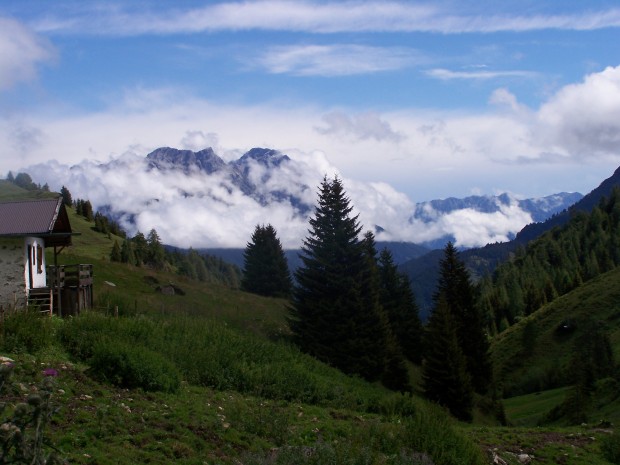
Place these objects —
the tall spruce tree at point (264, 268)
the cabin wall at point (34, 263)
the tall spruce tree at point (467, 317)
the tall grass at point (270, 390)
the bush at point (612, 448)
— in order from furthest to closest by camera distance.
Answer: the tall spruce tree at point (264, 268)
the tall spruce tree at point (467, 317)
the cabin wall at point (34, 263)
the bush at point (612, 448)
the tall grass at point (270, 390)

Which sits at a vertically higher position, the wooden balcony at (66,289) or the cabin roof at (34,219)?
the cabin roof at (34,219)

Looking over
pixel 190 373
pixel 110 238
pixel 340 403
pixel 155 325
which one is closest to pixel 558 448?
pixel 340 403

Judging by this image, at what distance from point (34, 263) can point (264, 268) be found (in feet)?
130

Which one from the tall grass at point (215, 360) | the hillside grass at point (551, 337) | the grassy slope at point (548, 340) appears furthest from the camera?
the hillside grass at point (551, 337)

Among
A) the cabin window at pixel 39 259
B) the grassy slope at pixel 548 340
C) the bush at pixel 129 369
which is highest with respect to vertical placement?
the cabin window at pixel 39 259

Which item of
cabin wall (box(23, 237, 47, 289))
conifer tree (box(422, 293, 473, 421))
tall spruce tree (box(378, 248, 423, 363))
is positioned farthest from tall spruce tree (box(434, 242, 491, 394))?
cabin wall (box(23, 237, 47, 289))

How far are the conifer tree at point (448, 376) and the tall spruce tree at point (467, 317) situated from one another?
9.86 m

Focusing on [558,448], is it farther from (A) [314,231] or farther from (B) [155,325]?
(A) [314,231]

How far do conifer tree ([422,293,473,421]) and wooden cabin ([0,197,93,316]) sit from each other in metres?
22.5

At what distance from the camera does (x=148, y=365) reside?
1812 cm

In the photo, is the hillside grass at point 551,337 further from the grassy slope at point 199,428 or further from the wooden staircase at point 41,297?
the wooden staircase at point 41,297

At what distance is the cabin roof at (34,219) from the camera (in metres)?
29.3

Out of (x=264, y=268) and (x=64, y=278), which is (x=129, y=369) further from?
(x=264, y=268)

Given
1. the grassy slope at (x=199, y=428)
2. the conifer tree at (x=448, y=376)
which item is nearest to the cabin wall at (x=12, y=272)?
the grassy slope at (x=199, y=428)
